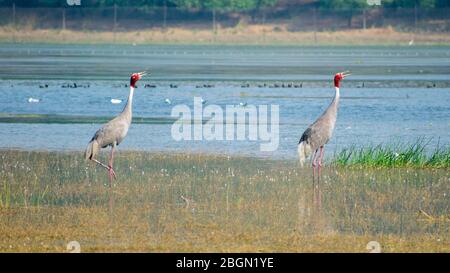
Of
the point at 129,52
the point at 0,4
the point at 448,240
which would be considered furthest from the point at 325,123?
the point at 0,4

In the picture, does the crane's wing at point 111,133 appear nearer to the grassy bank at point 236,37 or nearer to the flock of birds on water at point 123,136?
the flock of birds on water at point 123,136

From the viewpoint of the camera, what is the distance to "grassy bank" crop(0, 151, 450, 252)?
43.4 feet

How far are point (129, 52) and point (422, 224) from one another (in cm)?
5638

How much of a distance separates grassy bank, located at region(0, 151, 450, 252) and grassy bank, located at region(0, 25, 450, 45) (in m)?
62.7

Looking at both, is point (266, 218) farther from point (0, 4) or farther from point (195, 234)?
point (0, 4)

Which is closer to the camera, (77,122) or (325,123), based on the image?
(325,123)

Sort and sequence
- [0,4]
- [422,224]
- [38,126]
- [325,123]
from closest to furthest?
[422,224]
[325,123]
[38,126]
[0,4]

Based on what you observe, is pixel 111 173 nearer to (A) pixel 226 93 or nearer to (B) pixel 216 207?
(B) pixel 216 207

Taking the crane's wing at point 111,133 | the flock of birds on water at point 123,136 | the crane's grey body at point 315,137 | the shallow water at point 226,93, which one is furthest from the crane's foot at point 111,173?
the shallow water at point 226,93

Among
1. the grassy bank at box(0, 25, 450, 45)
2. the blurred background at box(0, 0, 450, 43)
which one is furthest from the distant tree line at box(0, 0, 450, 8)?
the grassy bank at box(0, 25, 450, 45)

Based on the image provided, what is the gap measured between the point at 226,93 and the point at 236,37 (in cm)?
4668

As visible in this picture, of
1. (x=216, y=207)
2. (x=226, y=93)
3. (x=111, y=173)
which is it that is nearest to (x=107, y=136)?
(x=111, y=173)

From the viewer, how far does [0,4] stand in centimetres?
9206

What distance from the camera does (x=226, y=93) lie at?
37281 mm
